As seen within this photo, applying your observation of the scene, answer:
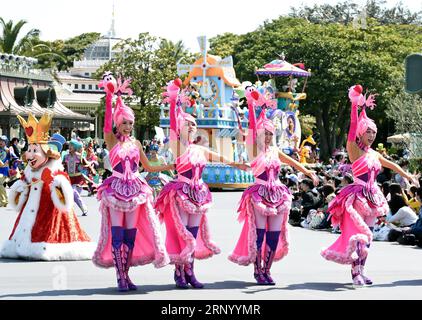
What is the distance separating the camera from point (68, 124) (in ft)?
162

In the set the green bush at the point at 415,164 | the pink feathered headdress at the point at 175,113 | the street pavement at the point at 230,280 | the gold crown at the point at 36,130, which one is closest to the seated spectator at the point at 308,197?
the green bush at the point at 415,164

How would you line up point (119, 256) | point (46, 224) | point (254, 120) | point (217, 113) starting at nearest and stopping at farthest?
point (119, 256)
point (254, 120)
point (46, 224)
point (217, 113)

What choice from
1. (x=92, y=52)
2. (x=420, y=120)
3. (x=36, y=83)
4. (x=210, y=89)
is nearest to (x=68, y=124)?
(x=36, y=83)

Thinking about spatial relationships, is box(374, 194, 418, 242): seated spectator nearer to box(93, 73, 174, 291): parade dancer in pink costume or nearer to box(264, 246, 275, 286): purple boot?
box(264, 246, 275, 286): purple boot

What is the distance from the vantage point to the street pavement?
9805mm

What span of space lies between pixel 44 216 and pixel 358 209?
4010 millimetres

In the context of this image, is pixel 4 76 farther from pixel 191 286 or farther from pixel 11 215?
pixel 191 286

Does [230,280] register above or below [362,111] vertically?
below

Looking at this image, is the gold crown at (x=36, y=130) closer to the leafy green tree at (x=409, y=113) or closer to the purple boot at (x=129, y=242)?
the purple boot at (x=129, y=242)

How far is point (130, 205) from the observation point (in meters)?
9.91

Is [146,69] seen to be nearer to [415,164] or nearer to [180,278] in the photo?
[415,164]

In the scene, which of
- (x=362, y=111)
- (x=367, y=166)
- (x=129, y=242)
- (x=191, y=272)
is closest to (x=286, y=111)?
(x=362, y=111)

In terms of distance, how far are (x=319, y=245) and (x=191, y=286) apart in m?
5.38
